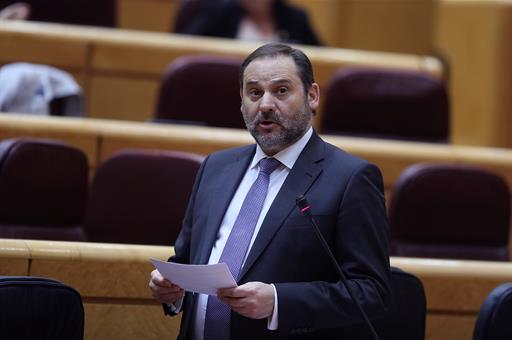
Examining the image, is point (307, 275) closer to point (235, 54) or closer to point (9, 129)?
point (9, 129)

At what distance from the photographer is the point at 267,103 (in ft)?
2.98

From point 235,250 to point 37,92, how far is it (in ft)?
2.71

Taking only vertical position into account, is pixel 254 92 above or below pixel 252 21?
above

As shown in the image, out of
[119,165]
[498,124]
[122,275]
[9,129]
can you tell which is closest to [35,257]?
[122,275]

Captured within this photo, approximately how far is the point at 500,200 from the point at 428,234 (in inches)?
4.5

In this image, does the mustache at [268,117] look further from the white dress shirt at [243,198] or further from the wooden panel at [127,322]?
the wooden panel at [127,322]

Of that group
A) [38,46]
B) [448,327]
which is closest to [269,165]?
[448,327]

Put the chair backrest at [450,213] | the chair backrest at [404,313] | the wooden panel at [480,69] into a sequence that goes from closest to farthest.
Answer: the chair backrest at [404,313]
the chair backrest at [450,213]
the wooden panel at [480,69]

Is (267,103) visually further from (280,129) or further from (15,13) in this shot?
(15,13)

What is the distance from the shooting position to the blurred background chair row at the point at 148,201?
4.51ft

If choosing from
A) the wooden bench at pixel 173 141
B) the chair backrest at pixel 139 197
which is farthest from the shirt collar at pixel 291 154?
the wooden bench at pixel 173 141

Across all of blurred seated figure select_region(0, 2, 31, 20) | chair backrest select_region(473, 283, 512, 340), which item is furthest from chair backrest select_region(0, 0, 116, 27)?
chair backrest select_region(473, 283, 512, 340)

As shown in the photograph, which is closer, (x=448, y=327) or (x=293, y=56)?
(x=293, y=56)

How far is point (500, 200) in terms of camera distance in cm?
149
